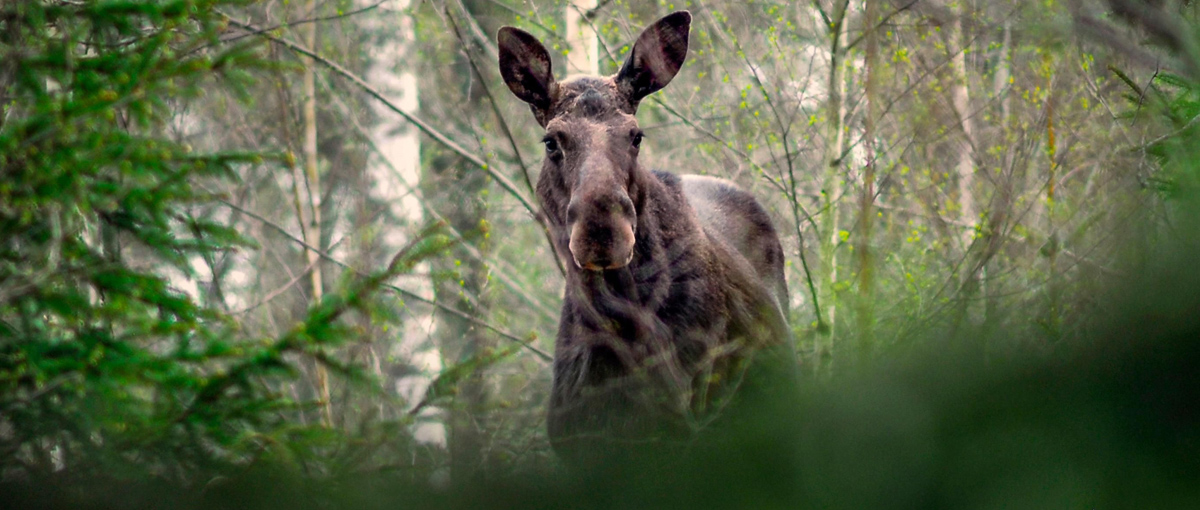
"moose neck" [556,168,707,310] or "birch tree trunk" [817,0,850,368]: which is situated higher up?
"birch tree trunk" [817,0,850,368]

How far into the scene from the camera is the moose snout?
155 inches

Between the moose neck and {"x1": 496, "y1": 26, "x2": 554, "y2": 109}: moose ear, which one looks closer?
the moose neck

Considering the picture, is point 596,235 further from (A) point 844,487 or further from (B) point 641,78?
(A) point 844,487

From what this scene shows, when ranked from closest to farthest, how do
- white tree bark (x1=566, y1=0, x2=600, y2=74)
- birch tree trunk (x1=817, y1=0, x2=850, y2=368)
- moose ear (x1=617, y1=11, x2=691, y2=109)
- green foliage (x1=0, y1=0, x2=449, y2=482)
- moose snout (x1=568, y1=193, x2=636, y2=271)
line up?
1. green foliage (x1=0, y1=0, x2=449, y2=482)
2. moose snout (x1=568, y1=193, x2=636, y2=271)
3. moose ear (x1=617, y1=11, x2=691, y2=109)
4. birch tree trunk (x1=817, y1=0, x2=850, y2=368)
5. white tree bark (x1=566, y1=0, x2=600, y2=74)

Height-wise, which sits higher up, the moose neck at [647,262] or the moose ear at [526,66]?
the moose ear at [526,66]

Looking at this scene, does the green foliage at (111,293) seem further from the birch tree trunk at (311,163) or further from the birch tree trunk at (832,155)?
the birch tree trunk at (311,163)

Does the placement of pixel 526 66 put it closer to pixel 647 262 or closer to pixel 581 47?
pixel 647 262

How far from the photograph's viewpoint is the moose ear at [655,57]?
4879mm

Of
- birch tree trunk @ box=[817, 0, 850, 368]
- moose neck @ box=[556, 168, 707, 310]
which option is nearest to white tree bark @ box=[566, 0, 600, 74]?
birch tree trunk @ box=[817, 0, 850, 368]

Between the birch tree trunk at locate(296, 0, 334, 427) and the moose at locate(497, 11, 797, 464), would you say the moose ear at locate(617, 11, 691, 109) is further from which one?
the birch tree trunk at locate(296, 0, 334, 427)

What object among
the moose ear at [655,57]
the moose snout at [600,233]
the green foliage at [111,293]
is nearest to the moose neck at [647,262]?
the moose snout at [600,233]

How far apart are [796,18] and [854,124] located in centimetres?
102

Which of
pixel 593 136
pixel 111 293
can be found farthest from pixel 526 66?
pixel 111 293

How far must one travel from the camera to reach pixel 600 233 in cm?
393
